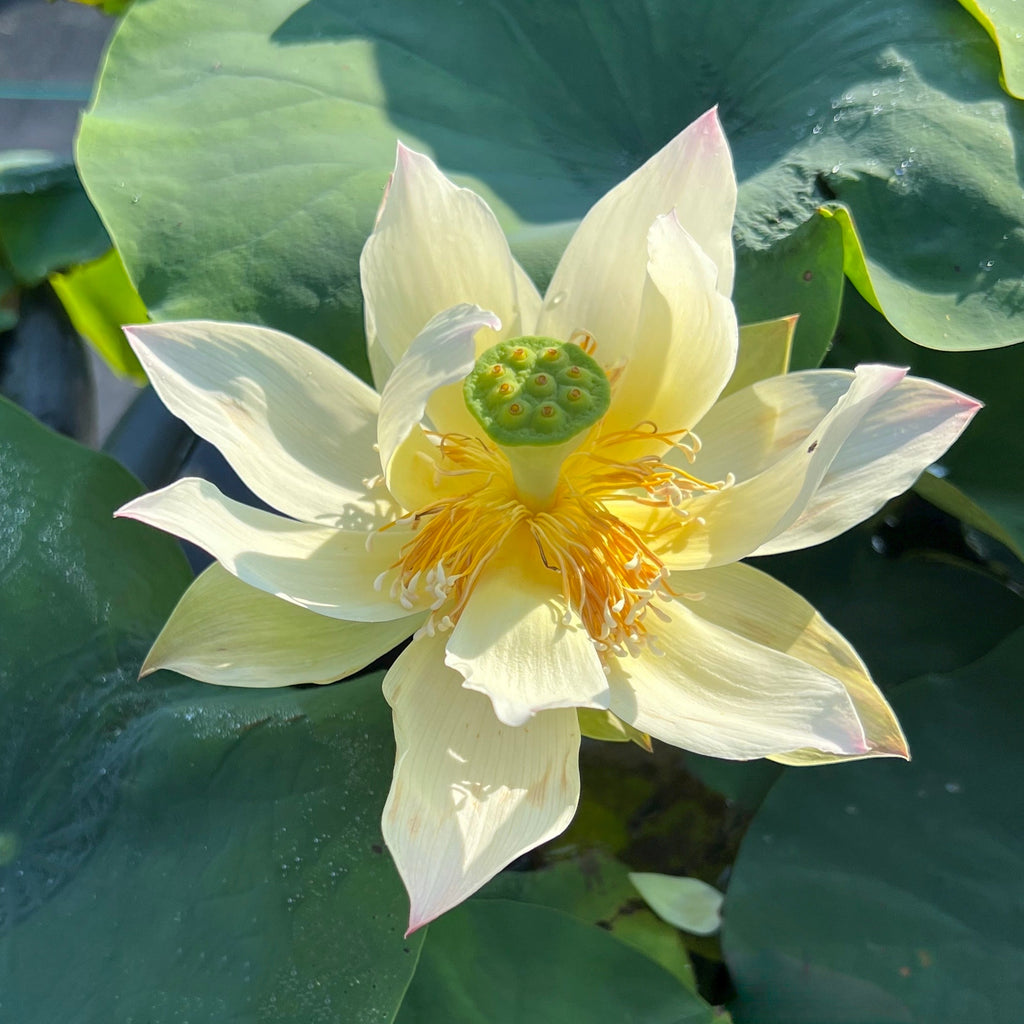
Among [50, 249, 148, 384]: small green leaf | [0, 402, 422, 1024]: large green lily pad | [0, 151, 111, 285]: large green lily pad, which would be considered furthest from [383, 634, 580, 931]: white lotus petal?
[50, 249, 148, 384]: small green leaf

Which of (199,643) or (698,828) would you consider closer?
(199,643)

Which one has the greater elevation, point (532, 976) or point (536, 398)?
point (536, 398)

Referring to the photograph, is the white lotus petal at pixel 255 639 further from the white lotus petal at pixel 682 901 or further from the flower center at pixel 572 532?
the white lotus petal at pixel 682 901

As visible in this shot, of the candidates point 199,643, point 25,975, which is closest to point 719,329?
point 199,643

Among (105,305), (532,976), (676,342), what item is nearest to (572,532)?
(676,342)

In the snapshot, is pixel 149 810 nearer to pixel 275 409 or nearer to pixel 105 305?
pixel 275 409

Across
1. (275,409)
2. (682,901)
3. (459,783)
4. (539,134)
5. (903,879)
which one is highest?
(539,134)

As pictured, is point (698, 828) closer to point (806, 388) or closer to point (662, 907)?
point (662, 907)
